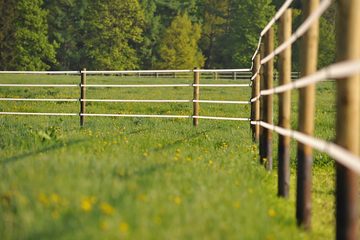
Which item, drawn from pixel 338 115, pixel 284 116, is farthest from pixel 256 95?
pixel 338 115

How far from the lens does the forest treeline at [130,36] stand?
58.5 meters

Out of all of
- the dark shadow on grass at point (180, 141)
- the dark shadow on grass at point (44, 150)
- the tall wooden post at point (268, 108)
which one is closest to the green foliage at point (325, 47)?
the dark shadow on grass at point (180, 141)

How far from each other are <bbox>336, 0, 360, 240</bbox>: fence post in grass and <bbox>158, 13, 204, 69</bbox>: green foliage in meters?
61.4

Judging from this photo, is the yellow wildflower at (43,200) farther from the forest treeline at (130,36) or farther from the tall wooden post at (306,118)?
the forest treeline at (130,36)

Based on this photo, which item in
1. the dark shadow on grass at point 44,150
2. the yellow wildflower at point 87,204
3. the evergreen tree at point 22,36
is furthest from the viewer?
the evergreen tree at point 22,36

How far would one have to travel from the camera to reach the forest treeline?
192 ft

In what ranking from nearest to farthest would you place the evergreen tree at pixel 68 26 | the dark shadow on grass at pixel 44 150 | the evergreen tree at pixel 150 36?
the dark shadow on grass at pixel 44 150 → the evergreen tree at pixel 68 26 → the evergreen tree at pixel 150 36

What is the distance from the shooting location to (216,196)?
487 centimetres

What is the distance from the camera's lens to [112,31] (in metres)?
64.1

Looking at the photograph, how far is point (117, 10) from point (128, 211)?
204ft

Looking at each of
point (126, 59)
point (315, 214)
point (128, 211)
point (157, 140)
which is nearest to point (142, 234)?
point (128, 211)

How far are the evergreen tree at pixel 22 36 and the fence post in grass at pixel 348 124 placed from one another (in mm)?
51349

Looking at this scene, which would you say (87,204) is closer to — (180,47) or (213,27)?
(180,47)

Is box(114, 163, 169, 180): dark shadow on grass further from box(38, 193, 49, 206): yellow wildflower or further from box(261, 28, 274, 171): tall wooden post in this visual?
box(261, 28, 274, 171): tall wooden post
